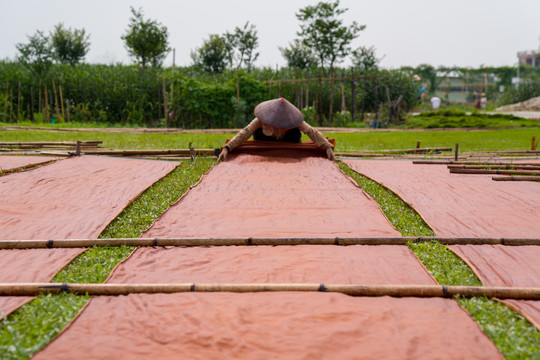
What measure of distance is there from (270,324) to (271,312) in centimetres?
10

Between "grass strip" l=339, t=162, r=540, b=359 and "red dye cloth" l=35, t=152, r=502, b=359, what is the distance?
9cm

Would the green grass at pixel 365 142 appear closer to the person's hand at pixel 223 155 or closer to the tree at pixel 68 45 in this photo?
the person's hand at pixel 223 155

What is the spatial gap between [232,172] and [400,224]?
92.4 inches

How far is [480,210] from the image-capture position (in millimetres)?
3703

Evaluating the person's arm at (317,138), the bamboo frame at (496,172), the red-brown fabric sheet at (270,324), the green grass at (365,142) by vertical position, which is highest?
the person's arm at (317,138)

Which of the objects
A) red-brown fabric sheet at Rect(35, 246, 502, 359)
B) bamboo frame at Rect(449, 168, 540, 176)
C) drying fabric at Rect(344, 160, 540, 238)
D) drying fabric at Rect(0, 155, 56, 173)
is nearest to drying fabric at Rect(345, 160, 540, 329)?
drying fabric at Rect(344, 160, 540, 238)

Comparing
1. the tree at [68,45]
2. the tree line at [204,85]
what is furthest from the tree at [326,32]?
the tree at [68,45]

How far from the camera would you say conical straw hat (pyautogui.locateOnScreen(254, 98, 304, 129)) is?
20.0 ft

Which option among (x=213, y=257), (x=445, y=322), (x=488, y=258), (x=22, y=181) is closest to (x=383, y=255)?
(x=488, y=258)

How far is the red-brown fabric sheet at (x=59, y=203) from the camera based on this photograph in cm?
254

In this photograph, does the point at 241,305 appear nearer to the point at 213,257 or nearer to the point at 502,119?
the point at 213,257

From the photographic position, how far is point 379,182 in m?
4.84

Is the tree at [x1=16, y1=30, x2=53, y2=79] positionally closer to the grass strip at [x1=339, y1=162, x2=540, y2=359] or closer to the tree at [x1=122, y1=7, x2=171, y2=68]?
the tree at [x1=122, y1=7, x2=171, y2=68]

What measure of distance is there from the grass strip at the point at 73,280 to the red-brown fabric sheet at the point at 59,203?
6cm
